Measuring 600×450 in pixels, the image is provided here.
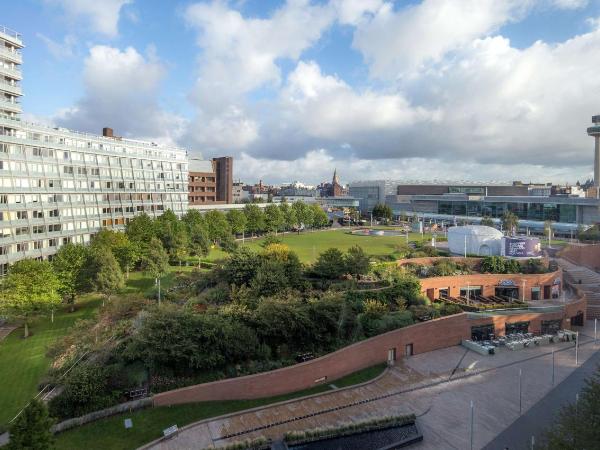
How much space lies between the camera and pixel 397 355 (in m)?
27.7

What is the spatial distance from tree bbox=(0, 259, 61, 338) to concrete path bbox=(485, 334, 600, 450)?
32.6 meters

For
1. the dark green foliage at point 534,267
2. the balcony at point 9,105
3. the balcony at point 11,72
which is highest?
the balcony at point 11,72

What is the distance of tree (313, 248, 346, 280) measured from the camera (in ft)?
122

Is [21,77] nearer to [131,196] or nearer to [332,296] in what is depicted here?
[131,196]

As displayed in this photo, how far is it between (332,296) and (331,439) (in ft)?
39.5

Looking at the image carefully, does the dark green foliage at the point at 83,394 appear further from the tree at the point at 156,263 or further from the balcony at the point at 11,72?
the balcony at the point at 11,72

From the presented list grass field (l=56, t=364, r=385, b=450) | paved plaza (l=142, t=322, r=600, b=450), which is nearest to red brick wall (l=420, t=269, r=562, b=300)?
paved plaza (l=142, t=322, r=600, b=450)

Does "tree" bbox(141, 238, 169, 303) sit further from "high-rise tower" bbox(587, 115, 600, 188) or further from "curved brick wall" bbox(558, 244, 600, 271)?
"high-rise tower" bbox(587, 115, 600, 188)

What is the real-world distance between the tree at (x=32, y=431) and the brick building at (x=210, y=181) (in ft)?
299

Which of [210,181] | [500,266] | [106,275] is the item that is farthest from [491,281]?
[210,181]

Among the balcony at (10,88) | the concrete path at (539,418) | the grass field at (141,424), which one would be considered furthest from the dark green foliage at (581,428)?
the balcony at (10,88)

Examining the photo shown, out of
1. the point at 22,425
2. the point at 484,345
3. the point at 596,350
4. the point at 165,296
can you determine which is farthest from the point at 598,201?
the point at 22,425

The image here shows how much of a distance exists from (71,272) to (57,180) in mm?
24749

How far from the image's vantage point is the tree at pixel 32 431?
12286 mm
